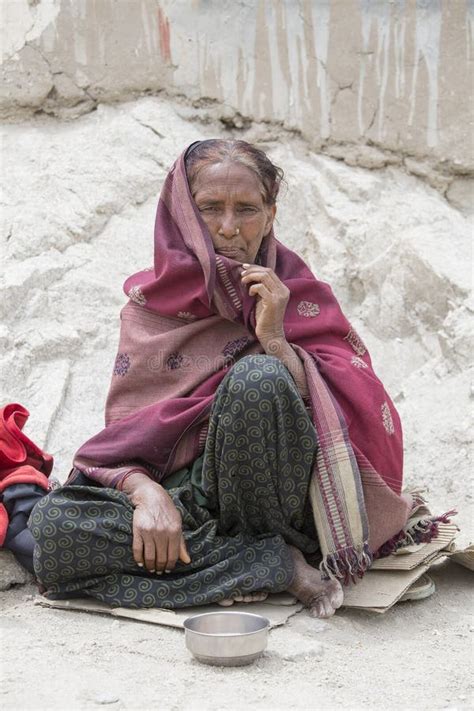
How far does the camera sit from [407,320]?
488cm

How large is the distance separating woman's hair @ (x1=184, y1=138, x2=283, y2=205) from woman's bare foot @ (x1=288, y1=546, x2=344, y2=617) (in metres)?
1.27

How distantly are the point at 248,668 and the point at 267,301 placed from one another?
1.14 m

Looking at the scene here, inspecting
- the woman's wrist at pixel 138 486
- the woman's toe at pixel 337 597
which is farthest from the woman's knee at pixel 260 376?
the woman's toe at pixel 337 597

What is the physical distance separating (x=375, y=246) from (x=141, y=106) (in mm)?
1535

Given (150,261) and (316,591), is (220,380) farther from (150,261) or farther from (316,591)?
(150,261)

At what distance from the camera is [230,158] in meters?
3.33

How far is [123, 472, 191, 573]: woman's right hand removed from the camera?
2.89 metres

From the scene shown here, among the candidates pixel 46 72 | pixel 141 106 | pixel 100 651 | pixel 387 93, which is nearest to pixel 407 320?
pixel 387 93

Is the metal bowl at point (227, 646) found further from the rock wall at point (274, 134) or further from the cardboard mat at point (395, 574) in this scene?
the rock wall at point (274, 134)

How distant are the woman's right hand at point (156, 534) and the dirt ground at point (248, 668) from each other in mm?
191

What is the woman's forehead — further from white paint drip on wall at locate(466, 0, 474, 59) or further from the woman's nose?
white paint drip on wall at locate(466, 0, 474, 59)

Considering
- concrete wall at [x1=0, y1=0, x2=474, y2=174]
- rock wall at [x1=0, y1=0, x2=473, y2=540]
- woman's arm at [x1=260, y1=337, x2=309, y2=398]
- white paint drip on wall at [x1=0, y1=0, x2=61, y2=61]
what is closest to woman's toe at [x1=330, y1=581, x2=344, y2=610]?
woman's arm at [x1=260, y1=337, x2=309, y2=398]

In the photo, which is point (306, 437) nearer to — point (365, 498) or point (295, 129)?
point (365, 498)

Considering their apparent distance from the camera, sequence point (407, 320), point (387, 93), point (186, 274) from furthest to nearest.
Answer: point (387, 93) → point (407, 320) → point (186, 274)
